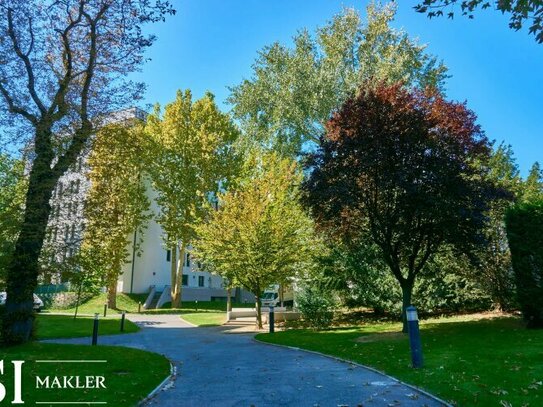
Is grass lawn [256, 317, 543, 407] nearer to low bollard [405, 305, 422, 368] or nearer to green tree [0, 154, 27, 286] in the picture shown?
low bollard [405, 305, 422, 368]

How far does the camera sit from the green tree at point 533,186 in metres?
20.8

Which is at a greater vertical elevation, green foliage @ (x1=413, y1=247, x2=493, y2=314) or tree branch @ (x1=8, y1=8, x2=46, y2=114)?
tree branch @ (x1=8, y1=8, x2=46, y2=114)

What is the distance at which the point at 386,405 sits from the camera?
616cm

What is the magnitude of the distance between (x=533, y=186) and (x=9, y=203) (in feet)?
83.3

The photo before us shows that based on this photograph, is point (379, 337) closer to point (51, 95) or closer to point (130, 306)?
point (51, 95)

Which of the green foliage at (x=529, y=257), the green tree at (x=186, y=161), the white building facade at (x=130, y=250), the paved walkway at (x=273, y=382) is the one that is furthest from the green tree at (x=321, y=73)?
the paved walkway at (x=273, y=382)

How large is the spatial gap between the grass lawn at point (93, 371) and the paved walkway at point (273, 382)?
461 millimetres

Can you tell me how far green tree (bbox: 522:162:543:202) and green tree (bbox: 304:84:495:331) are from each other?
276 inches

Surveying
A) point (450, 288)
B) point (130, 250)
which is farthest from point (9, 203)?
point (130, 250)

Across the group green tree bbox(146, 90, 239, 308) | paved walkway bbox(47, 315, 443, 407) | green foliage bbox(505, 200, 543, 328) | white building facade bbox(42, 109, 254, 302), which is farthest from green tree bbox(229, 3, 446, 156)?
A: paved walkway bbox(47, 315, 443, 407)

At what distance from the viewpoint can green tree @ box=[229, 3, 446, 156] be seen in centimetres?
2830

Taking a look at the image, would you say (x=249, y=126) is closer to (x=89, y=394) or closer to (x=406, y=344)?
(x=406, y=344)

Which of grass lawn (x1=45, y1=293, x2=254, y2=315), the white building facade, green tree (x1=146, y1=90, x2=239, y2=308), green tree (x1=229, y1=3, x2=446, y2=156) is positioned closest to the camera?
the white building facade

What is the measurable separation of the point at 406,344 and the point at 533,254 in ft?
17.7
